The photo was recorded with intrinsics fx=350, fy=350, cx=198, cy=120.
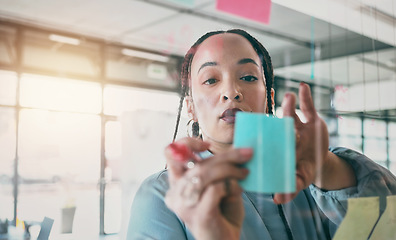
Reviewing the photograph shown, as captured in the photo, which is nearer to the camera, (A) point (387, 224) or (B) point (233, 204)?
(B) point (233, 204)

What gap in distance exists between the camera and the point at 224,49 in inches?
19.7

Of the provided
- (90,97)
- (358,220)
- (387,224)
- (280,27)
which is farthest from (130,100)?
(387,224)

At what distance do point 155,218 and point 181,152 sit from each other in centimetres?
18

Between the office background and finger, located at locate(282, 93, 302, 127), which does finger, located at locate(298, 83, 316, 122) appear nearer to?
finger, located at locate(282, 93, 302, 127)

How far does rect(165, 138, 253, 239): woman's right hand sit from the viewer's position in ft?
1.02

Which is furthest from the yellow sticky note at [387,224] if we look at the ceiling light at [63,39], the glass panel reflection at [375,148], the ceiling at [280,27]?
the ceiling light at [63,39]

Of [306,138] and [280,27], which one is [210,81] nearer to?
[306,138]

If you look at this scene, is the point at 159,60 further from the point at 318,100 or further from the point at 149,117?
the point at 318,100

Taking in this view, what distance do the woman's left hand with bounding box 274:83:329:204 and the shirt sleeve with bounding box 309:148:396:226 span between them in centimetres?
9

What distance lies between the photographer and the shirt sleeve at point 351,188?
56cm

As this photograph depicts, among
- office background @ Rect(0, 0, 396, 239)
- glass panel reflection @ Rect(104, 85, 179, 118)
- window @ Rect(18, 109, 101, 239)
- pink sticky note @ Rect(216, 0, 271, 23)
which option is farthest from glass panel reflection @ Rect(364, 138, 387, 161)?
window @ Rect(18, 109, 101, 239)

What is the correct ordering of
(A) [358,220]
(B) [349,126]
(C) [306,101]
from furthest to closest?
(B) [349,126]
(A) [358,220]
(C) [306,101]

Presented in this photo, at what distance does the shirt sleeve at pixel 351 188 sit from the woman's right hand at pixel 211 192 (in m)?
0.25

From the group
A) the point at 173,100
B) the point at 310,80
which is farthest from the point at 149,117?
the point at 310,80
